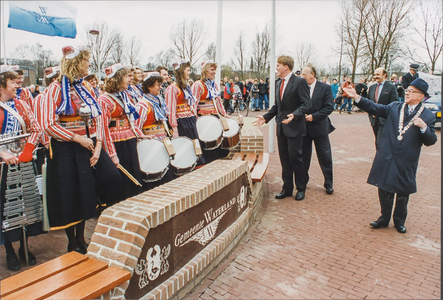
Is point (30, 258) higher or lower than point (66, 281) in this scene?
lower

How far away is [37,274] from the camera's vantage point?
82.0 inches

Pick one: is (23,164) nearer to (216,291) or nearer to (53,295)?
(53,295)

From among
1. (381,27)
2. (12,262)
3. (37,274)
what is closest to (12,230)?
(12,262)

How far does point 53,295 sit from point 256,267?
6.18ft

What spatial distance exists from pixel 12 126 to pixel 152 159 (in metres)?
1.36

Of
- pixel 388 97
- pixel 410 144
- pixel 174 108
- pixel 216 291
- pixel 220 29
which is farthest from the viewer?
pixel 220 29

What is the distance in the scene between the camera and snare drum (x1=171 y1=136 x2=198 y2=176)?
4140 mm

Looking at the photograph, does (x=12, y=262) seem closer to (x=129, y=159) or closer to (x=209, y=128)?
(x=129, y=159)

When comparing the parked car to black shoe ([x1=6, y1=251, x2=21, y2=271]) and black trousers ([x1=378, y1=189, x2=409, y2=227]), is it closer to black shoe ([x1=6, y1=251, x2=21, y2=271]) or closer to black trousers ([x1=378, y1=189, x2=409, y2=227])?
black trousers ([x1=378, y1=189, x2=409, y2=227])

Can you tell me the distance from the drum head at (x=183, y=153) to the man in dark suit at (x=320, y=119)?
1951 millimetres

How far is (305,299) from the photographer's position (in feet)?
9.02

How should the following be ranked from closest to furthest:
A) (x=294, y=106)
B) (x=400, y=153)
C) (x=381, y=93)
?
(x=400, y=153) < (x=294, y=106) < (x=381, y=93)

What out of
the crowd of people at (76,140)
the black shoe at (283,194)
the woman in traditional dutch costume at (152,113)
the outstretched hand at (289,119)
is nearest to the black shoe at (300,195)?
the black shoe at (283,194)

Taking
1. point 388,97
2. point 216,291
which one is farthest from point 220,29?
point 216,291
